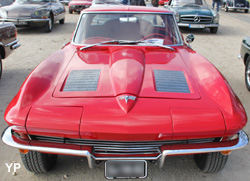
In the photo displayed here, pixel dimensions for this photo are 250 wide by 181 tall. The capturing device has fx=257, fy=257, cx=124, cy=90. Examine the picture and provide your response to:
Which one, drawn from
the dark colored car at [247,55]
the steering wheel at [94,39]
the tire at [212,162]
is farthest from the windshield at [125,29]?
the dark colored car at [247,55]

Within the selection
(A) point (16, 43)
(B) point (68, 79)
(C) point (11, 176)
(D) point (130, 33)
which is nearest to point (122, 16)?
(D) point (130, 33)

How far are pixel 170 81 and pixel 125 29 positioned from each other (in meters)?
1.29

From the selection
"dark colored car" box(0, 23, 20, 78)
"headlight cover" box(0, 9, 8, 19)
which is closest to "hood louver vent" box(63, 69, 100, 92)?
"dark colored car" box(0, 23, 20, 78)

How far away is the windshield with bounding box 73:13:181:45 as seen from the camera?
3.36m

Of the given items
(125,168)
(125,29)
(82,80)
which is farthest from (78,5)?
(125,168)

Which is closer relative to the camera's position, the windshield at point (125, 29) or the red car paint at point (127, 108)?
the red car paint at point (127, 108)

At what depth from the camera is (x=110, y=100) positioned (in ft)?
6.84

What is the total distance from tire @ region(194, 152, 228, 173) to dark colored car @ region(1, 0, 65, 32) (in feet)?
27.8

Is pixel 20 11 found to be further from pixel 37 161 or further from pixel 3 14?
pixel 37 161

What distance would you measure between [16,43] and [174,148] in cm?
463

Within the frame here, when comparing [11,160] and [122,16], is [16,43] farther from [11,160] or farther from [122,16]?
[11,160]

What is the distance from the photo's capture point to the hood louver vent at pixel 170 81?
2273mm

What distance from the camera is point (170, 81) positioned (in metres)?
2.40

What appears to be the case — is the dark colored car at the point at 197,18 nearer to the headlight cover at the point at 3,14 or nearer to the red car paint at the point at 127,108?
the headlight cover at the point at 3,14
